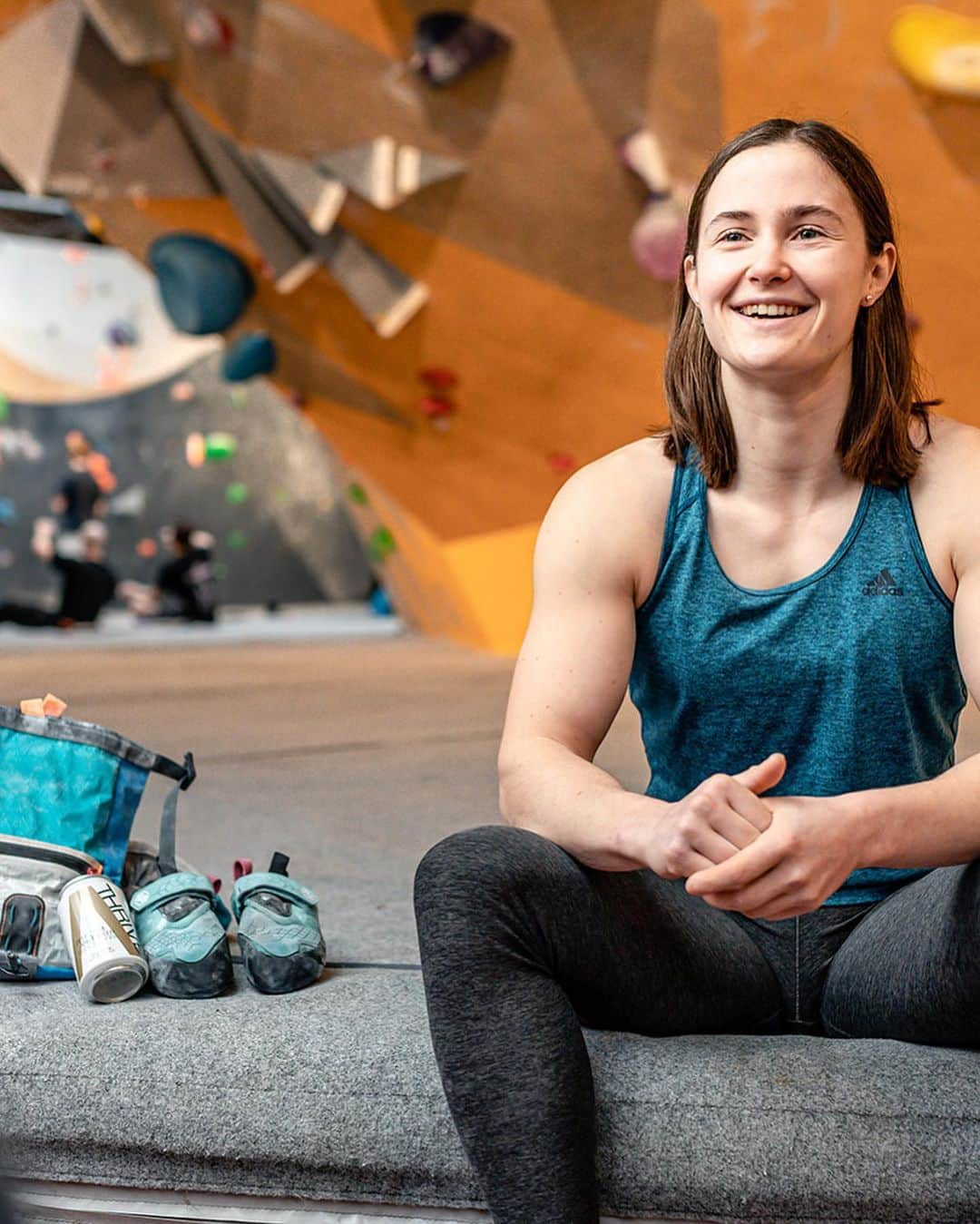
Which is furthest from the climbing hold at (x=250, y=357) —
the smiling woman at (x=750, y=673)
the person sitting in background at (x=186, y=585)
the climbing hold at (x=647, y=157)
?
the smiling woman at (x=750, y=673)

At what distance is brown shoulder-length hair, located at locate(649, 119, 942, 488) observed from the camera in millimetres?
1280

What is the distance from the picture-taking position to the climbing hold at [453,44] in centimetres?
494

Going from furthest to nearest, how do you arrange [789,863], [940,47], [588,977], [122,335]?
[122,335] < [940,47] < [588,977] < [789,863]

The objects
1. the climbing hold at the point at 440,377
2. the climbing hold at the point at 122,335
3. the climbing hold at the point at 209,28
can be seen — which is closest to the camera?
the climbing hold at the point at 209,28

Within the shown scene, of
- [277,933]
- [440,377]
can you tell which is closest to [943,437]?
[277,933]

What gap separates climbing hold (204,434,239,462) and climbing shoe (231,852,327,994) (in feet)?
43.1

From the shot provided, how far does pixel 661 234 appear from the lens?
→ 5.07 metres

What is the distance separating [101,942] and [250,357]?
5606 millimetres

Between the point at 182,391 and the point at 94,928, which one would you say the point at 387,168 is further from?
the point at 182,391

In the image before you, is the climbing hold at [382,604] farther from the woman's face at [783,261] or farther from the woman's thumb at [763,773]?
the woman's thumb at [763,773]

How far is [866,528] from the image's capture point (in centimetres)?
129

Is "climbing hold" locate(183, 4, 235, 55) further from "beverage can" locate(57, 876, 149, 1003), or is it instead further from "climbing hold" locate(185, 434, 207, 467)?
"climbing hold" locate(185, 434, 207, 467)

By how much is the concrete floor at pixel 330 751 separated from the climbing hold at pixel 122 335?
23.4ft

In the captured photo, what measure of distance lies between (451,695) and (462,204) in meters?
1.99
